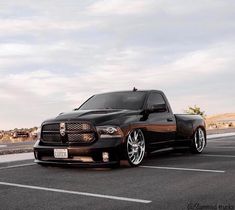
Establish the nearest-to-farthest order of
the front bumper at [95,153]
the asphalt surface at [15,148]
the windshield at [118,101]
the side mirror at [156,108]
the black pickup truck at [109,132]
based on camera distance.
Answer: the front bumper at [95,153] → the black pickup truck at [109,132] → the side mirror at [156,108] → the windshield at [118,101] → the asphalt surface at [15,148]

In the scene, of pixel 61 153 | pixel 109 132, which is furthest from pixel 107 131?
pixel 61 153

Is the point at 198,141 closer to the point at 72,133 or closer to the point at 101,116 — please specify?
the point at 101,116

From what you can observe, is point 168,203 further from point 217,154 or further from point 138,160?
point 217,154

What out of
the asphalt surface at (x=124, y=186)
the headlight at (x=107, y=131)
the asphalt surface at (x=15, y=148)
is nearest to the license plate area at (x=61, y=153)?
the asphalt surface at (x=124, y=186)

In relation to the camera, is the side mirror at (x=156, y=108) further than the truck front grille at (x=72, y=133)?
Yes

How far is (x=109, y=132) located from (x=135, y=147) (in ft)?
2.66

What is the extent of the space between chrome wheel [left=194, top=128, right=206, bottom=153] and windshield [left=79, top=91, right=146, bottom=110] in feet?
8.27

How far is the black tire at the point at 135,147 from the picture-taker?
8.97m

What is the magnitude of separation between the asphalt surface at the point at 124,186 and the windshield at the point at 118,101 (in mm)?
1326

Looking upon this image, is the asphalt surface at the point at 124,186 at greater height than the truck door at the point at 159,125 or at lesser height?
lesser

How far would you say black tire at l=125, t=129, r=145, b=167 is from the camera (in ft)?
29.4

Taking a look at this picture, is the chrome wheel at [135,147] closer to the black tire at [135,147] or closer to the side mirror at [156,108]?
the black tire at [135,147]

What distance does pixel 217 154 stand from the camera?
11875 mm

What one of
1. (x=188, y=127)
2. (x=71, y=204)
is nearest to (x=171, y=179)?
(x=71, y=204)
